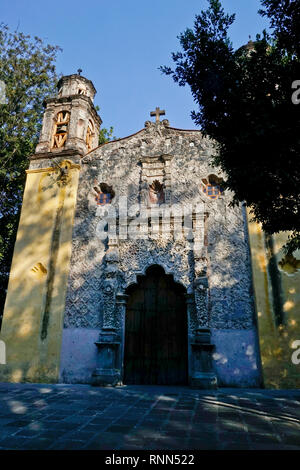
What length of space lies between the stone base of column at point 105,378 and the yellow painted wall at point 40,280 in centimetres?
118

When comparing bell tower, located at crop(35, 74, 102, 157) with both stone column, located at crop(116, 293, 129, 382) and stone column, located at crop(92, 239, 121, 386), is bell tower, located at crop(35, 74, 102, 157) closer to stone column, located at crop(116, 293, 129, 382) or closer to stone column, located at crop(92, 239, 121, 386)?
stone column, located at crop(92, 239, 121, 386)

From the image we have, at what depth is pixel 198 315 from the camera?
7.85m

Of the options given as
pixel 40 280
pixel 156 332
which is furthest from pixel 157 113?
pixel 156 332

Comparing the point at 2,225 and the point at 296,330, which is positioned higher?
the point at 2,225

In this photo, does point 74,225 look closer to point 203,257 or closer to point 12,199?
point 203,257

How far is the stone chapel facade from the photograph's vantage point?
25.8ft

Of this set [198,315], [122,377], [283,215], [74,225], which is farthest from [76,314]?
[283,215]

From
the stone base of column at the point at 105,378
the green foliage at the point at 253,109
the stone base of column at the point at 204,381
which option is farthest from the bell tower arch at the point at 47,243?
the green foliage at the point at 253,109

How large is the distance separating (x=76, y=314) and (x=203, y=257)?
384 centimetres

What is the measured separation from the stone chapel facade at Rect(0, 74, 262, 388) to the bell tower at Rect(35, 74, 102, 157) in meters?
0.28

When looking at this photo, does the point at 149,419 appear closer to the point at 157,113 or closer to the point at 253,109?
the point at 253,109

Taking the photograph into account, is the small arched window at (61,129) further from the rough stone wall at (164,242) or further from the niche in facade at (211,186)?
the niche in facade at (211,186)

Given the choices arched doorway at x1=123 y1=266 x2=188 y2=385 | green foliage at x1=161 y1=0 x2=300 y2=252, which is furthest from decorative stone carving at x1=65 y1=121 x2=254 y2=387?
green foliage at x1=161 y1=0 x2=300 y2=252

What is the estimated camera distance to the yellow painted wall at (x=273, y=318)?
7.20 metres
